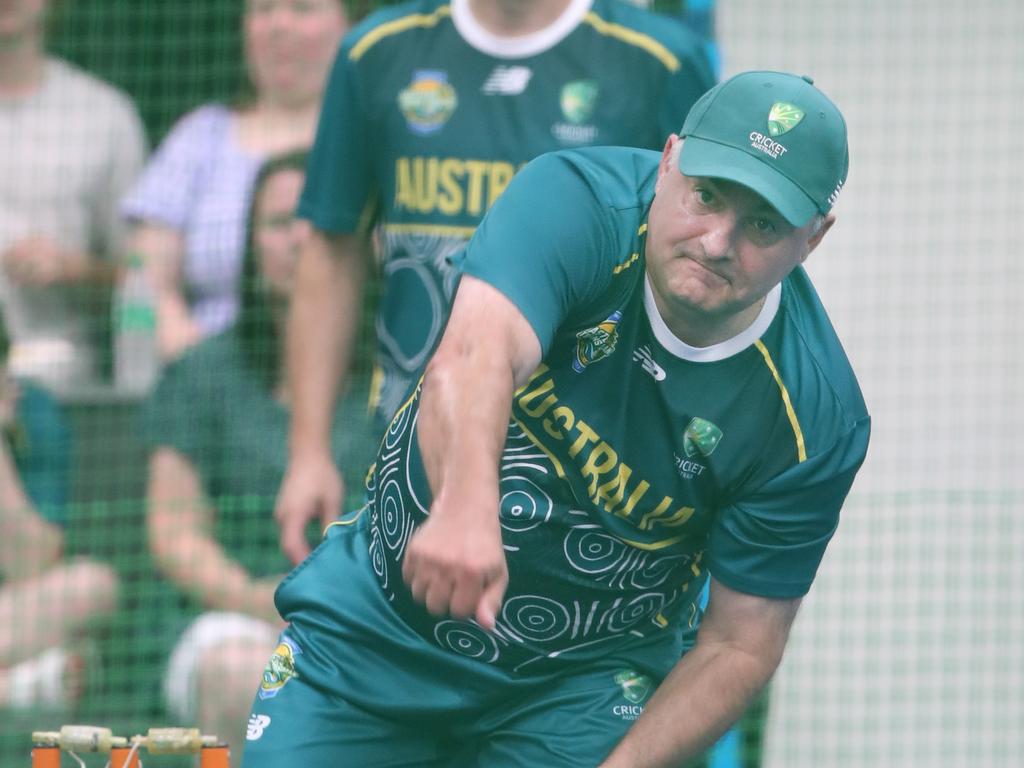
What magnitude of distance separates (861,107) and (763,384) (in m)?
3.09

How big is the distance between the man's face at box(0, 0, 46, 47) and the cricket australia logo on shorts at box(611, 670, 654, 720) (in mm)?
3270

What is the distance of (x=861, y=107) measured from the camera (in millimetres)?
5578

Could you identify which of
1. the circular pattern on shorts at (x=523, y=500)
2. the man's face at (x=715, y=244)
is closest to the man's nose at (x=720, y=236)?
the man's face at (x=715, y=244)

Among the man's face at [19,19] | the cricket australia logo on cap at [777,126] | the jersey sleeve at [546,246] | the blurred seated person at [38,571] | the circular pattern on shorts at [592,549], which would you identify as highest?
the man's face at [19,19]

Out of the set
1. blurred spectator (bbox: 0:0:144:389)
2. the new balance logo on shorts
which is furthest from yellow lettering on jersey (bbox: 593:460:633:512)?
blurred spectator (bbox: 0:0:144:389)

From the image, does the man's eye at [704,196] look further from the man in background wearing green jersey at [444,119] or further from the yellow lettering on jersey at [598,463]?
the man in background wearing green jersey at [444,119]

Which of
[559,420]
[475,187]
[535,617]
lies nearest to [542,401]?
[559,420]

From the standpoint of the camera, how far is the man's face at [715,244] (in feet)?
8.23

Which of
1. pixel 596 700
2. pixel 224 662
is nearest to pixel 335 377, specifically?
pixel 224 662

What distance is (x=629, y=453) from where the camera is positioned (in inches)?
107

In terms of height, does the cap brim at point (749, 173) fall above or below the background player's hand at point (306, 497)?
above

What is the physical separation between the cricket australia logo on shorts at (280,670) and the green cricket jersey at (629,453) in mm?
200

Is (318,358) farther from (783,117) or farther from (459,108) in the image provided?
(783,117)

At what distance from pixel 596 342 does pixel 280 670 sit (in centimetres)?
79
